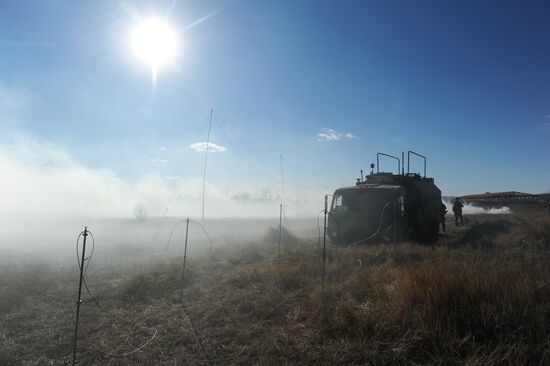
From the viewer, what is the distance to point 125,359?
5027mm

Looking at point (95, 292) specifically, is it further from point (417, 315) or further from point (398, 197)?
point (398, 197)

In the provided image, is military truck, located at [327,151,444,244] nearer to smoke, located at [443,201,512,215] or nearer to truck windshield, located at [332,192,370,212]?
truck windshield, located at [332,192,370,212]

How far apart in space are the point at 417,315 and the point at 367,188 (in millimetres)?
10178

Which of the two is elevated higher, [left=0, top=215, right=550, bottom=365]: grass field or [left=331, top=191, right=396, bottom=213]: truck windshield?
[left=331, top=191, right=396, bottom=213]: truck windshield

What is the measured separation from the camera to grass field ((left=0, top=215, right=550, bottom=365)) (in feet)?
14.5

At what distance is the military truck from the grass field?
5.29 metres

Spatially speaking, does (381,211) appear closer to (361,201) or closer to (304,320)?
(361,201)

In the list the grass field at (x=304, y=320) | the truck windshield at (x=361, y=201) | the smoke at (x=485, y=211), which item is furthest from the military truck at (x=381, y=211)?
the smoke at (x=485, y=211)

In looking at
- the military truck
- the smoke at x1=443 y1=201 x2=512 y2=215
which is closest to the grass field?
the military truck

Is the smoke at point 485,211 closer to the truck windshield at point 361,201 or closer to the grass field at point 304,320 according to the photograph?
the truck windshield at point 361,201

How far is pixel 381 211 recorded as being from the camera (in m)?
14.2

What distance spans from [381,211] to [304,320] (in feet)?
29.8

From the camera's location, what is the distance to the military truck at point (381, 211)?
14172mm

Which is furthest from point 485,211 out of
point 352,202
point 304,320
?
point 304,320
